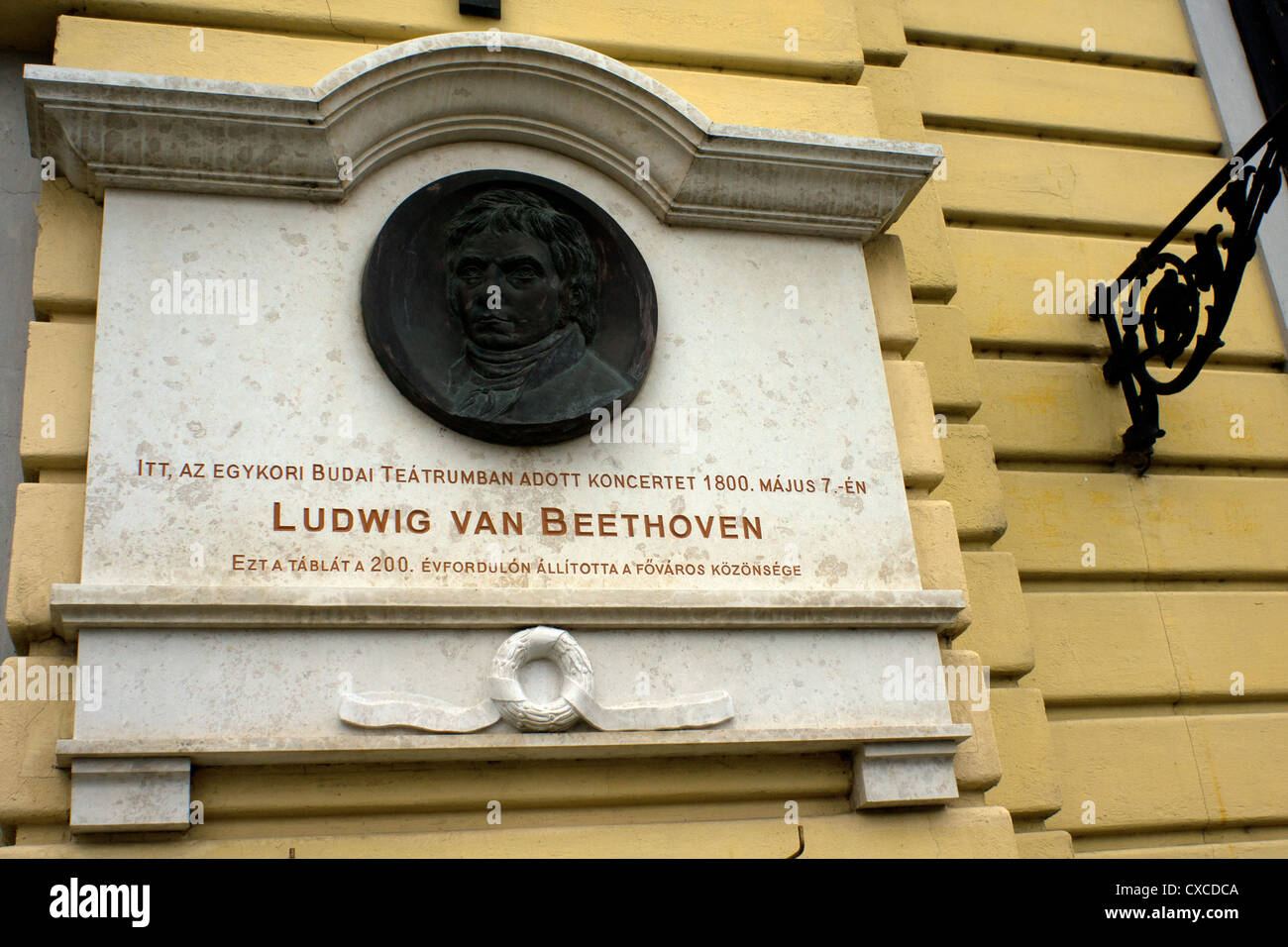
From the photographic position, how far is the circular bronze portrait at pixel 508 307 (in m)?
5.19

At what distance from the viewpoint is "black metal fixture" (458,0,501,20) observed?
6020 millimetres

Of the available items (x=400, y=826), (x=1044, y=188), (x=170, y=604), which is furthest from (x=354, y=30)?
(x=1044, y=188)

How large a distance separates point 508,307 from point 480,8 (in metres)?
1.63

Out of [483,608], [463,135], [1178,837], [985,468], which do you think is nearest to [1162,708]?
[1178,837]

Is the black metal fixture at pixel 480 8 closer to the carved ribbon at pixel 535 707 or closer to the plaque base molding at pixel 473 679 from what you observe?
the plaque base molding at pixel 473 679

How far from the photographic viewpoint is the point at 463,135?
5730mm

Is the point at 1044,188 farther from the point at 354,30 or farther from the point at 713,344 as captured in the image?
the point at 354,30

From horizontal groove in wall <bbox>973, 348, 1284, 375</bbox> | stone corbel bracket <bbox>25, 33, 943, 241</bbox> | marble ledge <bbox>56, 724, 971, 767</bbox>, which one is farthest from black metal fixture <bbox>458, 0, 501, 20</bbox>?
marble ledge <bbox>56, 724, 971, 767</bbox>

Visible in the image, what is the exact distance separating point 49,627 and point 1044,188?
19.1 feet
